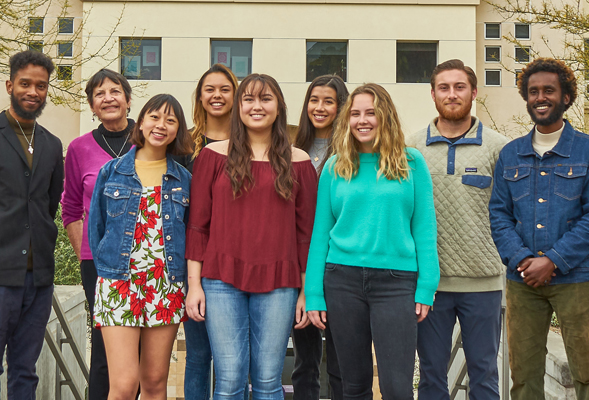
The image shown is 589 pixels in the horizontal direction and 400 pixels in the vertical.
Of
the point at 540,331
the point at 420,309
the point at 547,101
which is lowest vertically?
the point at 540,331

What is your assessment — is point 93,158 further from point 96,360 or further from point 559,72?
point 559,72

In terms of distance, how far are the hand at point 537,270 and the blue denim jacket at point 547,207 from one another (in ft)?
0.10

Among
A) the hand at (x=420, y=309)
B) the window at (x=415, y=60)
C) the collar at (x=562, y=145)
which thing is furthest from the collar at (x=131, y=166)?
the window at (x=415, y=60)

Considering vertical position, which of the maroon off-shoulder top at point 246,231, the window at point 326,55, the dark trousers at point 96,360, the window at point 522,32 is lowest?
the dark trousers at point 96,360

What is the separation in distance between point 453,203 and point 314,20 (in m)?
12.2

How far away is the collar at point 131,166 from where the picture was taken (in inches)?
124

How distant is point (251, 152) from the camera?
3.08 metres

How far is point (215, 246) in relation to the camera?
295 cm

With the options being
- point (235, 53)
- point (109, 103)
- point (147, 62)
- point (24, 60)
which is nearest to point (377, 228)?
point (109, 103)

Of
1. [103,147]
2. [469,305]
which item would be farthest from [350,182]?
[103,147]

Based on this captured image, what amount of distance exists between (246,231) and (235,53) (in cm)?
1262

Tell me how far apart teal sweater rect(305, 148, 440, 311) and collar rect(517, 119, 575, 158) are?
0.63 meters

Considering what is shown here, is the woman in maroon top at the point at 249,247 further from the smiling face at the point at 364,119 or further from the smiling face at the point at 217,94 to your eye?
the smiling face at the point at 217,94

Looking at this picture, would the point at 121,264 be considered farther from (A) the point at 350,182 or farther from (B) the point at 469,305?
(B) the point at 469,305
